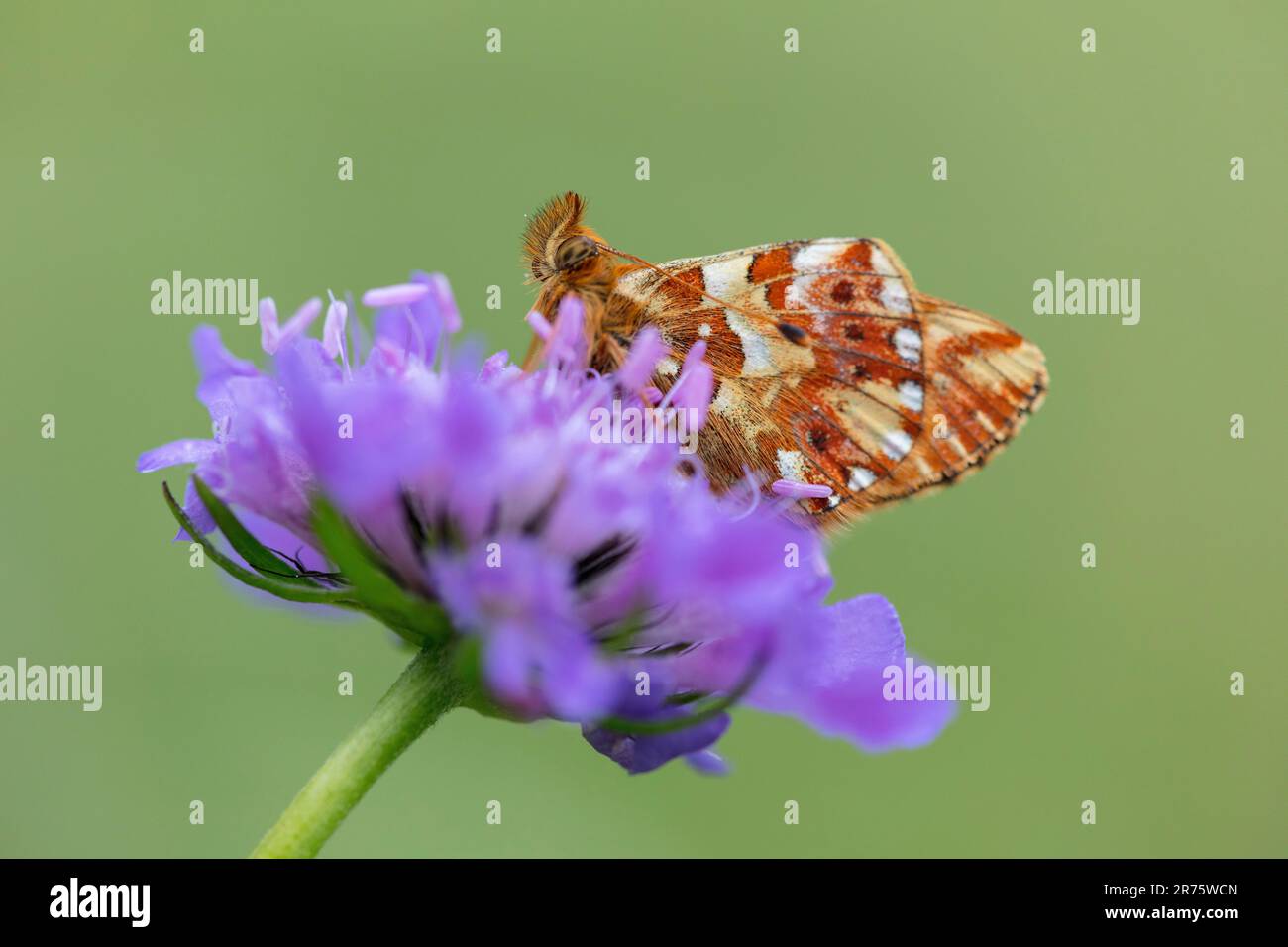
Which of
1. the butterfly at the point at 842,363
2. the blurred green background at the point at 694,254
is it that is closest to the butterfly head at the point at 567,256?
the butterfly at the point at 842,363

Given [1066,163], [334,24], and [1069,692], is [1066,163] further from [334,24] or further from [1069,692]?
[334,24]

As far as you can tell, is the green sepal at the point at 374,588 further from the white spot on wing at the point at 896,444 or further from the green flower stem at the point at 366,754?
the white spot on wing at the point at 896,444

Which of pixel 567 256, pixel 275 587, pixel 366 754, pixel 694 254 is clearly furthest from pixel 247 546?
pixel 694 254

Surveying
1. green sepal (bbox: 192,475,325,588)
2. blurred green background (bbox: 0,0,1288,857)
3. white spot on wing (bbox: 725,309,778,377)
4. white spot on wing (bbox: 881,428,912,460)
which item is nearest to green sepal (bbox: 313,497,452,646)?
green sepal (bbox: 192,475,325,588)

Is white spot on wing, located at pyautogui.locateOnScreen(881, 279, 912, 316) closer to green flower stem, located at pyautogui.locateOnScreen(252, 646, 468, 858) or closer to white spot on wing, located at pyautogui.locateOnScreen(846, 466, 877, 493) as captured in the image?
white spot on wing, located at pyautogui.locateOnScreen(846, 466, 877, 493)

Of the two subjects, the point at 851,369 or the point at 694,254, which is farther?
the point at 694,254

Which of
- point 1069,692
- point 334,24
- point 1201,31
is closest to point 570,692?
point 1069,692

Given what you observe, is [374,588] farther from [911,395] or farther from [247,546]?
[911,395]
